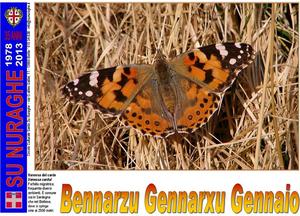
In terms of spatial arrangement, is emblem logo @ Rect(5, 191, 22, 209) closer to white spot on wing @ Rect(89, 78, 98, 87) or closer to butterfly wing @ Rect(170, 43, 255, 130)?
white spot on wing @ Rect(89, 78, 98, 87)

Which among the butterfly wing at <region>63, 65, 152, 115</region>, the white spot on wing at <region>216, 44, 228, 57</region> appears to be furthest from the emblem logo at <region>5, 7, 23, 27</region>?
→ the white spot on wing at <region>216, 44, 228, 57</region>

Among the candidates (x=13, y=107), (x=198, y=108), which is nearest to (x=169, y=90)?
(x=198, y=108)

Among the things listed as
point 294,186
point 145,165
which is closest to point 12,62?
point 145,165

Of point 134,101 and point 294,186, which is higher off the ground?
point 134,101

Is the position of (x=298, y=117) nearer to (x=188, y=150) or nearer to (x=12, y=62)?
(x=188, y=150)

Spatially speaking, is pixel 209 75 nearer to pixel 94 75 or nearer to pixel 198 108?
pixel 198 108
